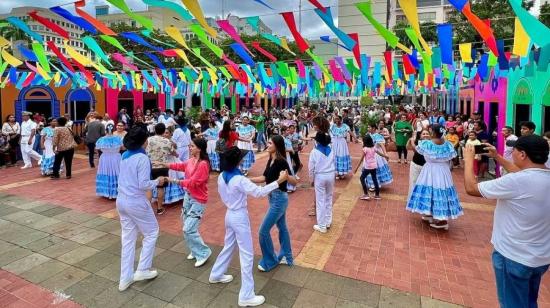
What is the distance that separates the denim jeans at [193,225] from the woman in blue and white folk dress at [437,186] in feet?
11.3

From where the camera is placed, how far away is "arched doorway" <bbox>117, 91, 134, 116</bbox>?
19438 millimetres

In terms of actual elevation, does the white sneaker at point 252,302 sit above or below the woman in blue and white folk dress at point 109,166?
below

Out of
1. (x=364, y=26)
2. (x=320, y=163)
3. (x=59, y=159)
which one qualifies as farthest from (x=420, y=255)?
(x=364, y=26)

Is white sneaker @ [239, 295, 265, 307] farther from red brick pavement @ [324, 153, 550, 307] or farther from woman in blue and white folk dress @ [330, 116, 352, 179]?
woman in blue and white folk dress @ [330, 116, 352, 179]

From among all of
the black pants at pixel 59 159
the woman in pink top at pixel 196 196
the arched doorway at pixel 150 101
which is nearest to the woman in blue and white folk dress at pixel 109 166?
the black pants at pixel 59 159

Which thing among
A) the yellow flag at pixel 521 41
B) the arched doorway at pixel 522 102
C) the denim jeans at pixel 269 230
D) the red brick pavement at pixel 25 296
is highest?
the yellow flag at pixel 521 41

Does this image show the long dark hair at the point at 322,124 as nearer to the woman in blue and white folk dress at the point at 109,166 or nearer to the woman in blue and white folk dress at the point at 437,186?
the woman in blue and white folk dress at the point at 437,186

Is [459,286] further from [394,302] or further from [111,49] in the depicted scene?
[111,49]

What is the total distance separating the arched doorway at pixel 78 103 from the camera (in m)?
16.1

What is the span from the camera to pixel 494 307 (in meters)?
3.45

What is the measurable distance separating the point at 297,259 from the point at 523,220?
2.65 m

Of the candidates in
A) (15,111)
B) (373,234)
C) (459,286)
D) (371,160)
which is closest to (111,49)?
(15,111)

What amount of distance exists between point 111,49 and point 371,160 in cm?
2371

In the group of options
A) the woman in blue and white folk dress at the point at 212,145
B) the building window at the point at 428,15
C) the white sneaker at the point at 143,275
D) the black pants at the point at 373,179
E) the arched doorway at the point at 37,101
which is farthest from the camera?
the building window at the point at 428,15
